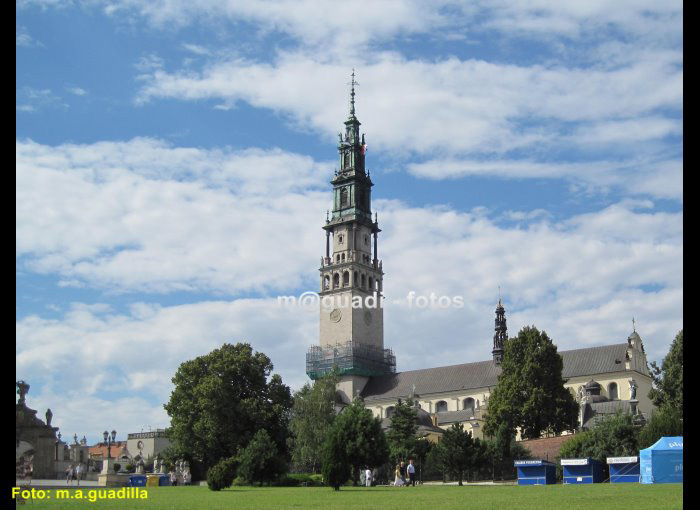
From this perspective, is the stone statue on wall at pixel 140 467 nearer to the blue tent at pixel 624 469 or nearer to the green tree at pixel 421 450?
the green tree at pixel 421 450

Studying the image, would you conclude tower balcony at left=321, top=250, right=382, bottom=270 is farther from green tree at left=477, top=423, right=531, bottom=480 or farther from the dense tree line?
green tree at left=477, top=423, right=531, bottom=480

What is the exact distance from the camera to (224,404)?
194ft

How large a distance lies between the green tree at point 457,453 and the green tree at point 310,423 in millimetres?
26747

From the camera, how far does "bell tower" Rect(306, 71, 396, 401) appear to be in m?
110

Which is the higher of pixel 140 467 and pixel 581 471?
pixel 581 471

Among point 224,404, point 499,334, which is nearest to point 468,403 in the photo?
point 499,334

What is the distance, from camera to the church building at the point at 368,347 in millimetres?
98000

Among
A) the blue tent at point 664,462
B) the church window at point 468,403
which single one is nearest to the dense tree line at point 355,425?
the blue tent at point 664,462

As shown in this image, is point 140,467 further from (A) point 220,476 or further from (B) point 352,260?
(A) point 220,476

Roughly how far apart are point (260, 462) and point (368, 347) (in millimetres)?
68718

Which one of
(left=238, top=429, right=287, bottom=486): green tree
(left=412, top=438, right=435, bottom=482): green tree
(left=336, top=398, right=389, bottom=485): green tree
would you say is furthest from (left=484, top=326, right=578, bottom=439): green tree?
(left=336, top=398, right=389, bottom=485): green tree

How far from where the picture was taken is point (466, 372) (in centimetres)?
10862
